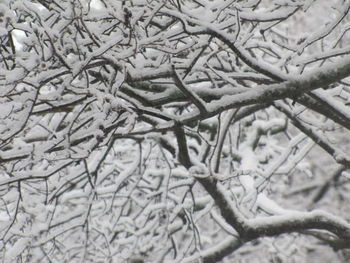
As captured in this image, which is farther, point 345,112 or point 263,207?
point 263,207

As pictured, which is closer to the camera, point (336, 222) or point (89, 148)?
point (89, 148)

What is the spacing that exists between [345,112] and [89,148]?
1779 mm

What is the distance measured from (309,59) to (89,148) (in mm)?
1404

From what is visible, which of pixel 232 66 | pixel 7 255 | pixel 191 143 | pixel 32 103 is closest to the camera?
pixel 32 103

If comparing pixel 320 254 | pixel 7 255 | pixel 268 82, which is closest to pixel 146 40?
pixel 268 82

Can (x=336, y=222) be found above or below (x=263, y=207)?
below

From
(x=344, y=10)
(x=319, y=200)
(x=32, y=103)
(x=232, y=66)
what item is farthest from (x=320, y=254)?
(x=32, y=103)

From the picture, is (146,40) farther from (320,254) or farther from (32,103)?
(320,254)

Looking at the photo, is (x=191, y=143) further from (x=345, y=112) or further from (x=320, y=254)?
(x=320, y=254)

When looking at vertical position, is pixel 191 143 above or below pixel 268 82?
above

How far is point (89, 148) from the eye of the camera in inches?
90.9

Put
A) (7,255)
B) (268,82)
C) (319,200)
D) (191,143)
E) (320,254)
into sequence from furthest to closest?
(319,200) → (320,254) → (191,143) → (7,255) → (268,82)

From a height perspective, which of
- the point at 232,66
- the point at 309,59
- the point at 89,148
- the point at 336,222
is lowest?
the point at 336,222

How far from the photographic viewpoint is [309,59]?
256cm
